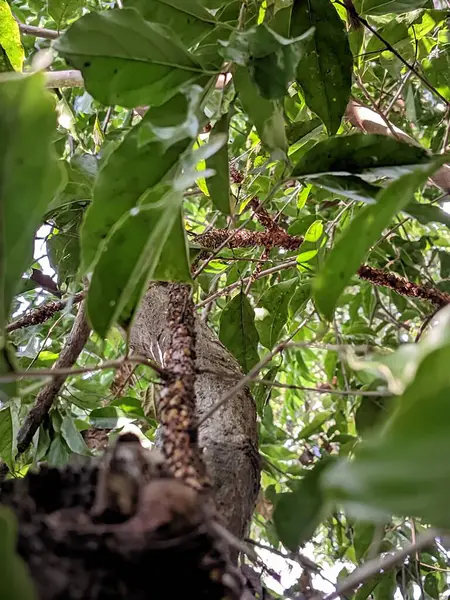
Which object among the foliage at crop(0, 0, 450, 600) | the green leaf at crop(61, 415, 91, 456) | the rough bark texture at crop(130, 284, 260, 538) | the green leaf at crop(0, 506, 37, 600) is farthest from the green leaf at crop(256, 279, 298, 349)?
the green leaf at crop(0, 506, 37, 600)

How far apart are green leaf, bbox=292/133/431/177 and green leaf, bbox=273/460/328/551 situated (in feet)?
0.79

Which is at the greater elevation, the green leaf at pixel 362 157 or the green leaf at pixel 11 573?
the green leaf at pixel 362 157

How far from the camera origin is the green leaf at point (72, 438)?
73 centimetres

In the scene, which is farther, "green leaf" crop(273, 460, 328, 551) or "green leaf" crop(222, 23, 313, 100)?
"green leaf" crop(222, 23, 313, 100)

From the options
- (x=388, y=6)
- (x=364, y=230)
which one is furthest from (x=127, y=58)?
(x=388, y=6)

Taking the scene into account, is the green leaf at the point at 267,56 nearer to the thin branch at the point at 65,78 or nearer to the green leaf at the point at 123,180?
the green leaf at the point at 123,180

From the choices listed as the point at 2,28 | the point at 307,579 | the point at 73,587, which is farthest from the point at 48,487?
the point at 2,28

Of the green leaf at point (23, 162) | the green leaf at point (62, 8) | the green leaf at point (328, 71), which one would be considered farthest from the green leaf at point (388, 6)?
the green leaf at point (23, 162)

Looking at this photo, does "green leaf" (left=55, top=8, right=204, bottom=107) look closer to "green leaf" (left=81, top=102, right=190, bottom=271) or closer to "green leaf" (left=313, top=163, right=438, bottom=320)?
"green leaf" (left=81, top=102, right=190, bottom=271)

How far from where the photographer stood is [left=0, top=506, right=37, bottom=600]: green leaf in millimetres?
209

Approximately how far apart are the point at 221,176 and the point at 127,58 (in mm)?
127

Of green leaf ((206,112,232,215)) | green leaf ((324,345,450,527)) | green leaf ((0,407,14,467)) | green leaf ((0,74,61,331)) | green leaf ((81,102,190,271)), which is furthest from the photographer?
green leaf ((0,407,14,467))

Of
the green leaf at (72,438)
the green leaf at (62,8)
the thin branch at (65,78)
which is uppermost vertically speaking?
the green leaf at (62,8)

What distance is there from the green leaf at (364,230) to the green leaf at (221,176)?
0.18 metres
